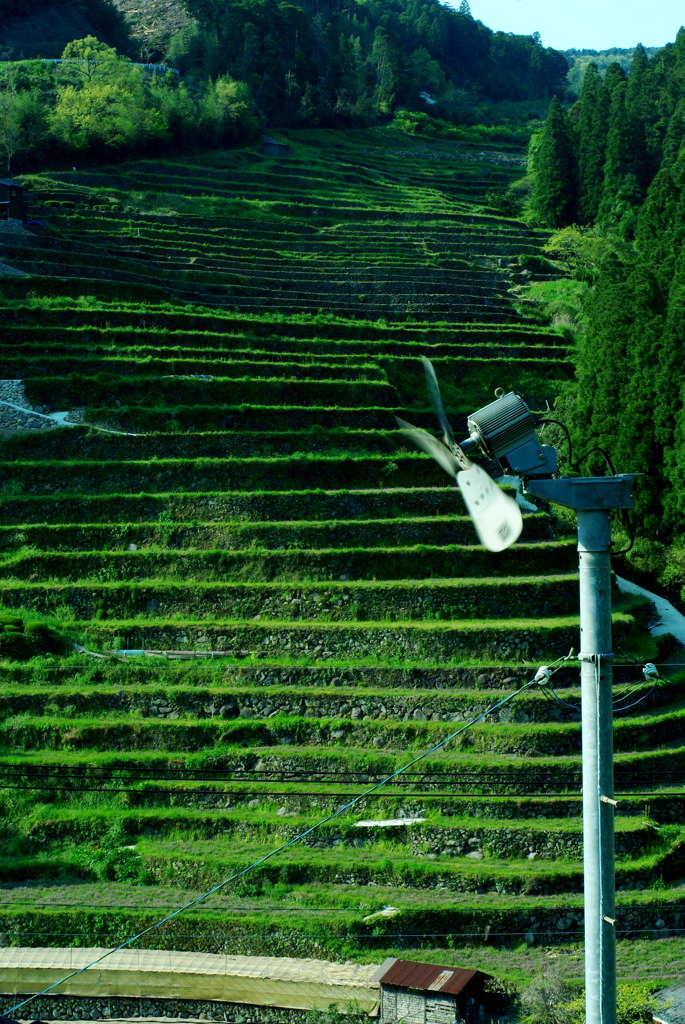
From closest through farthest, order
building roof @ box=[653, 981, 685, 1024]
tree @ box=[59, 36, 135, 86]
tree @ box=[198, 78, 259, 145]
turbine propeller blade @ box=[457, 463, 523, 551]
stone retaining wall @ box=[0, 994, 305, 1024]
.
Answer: turbine propeller blade @ box=[457, 463, 523, 551]
building roof @ box=[653, 981, 685, 1024]
stone retaining wall @ box=[0, 994, 305, 1024]
tree @ box=[59, 36, 135, 86]
tree @ box=[198, 78, 259, 145]

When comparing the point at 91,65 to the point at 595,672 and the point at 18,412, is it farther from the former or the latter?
the point at 595,672

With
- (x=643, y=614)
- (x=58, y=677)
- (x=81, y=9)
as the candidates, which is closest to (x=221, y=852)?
(x=58, y=677)

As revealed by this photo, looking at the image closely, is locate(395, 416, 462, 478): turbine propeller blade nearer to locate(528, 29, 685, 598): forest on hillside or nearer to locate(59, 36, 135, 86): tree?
locate(528, 29, 685, 598): forest on hillside

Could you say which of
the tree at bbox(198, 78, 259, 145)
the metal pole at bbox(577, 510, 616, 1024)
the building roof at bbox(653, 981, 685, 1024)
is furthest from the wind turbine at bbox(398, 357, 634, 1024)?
the tree at bbox(198, 78, 259, 145)

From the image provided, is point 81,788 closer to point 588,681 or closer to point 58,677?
point 58,677

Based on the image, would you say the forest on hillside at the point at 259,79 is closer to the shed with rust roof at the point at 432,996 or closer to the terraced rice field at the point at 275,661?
the terraced rice field at the point at 275,661

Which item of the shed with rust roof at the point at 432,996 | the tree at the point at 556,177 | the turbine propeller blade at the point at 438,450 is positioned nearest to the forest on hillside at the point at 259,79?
the tree at the point at 556,177
